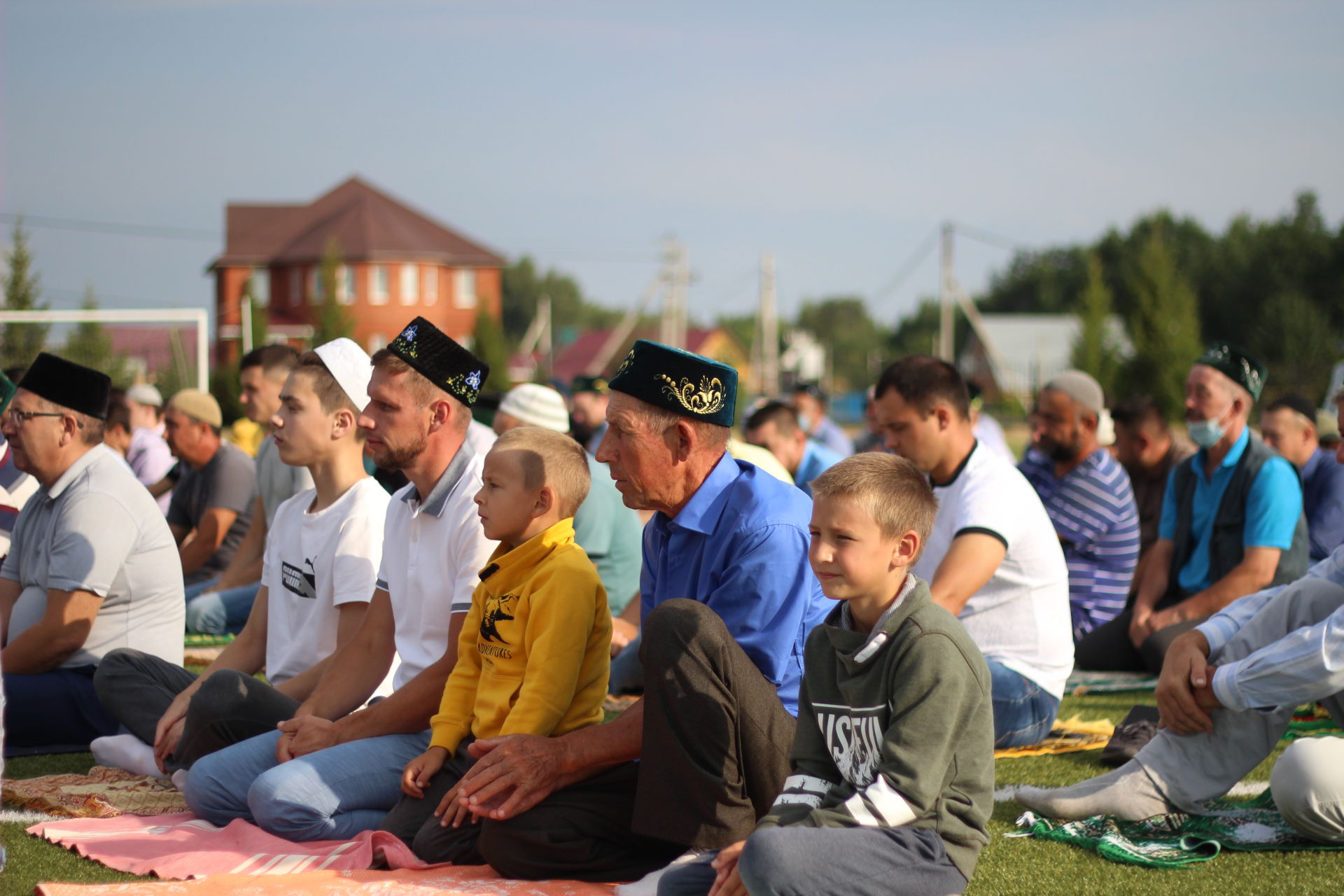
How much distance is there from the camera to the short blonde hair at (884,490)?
303cm

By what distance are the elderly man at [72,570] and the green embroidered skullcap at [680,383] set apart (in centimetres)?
259

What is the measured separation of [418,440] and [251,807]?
1.27m

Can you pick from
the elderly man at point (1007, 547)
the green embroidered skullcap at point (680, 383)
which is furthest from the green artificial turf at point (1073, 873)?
the green embroidered skullcap at point (680, 383)

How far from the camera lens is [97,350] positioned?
26.0 meters

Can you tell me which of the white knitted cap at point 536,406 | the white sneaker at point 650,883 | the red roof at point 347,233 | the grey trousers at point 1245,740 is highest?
the red roof at point 347,233

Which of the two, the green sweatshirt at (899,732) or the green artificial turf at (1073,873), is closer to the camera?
the green sweatshirt at (899,732)

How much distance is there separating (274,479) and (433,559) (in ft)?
12.2

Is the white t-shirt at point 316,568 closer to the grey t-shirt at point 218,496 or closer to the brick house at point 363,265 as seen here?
the grey t-shirt at point 218,496

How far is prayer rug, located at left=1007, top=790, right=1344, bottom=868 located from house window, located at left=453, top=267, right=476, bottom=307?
6071 centimetres

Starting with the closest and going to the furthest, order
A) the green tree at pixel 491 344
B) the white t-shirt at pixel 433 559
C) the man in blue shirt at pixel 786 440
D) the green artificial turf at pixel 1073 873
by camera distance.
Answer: the green artificial turf at pixel 1073 873
the white t-shirt at pixel 433 559
the man in blue shirt at pixel 786 440
the green tree at pixel 491 344

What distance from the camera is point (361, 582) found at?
4.43 metres

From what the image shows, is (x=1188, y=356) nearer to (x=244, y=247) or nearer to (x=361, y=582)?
(x=361, y=582)

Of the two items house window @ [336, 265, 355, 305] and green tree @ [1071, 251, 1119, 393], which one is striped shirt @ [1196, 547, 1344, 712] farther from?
house window @ [336, 265, 355, 305]

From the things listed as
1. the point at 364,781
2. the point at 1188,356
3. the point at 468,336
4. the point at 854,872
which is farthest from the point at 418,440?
the point at 468,336
